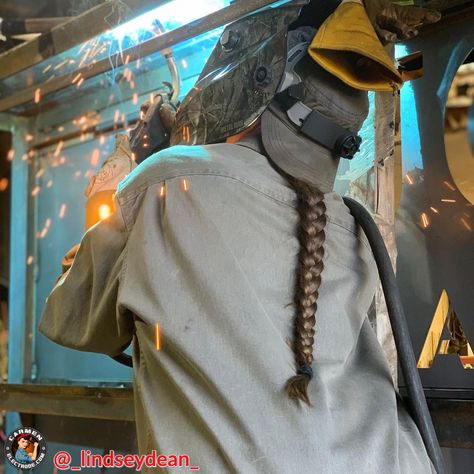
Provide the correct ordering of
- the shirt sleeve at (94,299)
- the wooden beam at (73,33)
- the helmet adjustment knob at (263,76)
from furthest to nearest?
the wooden beam at (73,33)
the helmet adjustment knob at (263,76)
the shirt sleeve at (94,299)

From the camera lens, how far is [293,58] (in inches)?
45.4

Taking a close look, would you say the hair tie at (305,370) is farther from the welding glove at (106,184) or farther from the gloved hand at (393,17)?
the welding glove at (106,184)

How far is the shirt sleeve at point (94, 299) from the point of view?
3.39 ft

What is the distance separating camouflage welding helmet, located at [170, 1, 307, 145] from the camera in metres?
1.15

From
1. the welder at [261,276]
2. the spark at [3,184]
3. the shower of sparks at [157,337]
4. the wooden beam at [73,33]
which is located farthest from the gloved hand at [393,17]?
the spark at [3,184]

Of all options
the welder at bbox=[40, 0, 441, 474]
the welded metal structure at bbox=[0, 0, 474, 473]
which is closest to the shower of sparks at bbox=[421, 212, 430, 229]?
the welded metal structure at bbox=[0, 0, 474, 473]

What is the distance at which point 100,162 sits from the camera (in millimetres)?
2482

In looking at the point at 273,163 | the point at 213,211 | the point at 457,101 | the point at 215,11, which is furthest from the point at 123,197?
the point at 457,101

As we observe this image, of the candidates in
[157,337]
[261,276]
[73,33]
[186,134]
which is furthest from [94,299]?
[73,33]

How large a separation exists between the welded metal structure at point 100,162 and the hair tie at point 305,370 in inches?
22.5

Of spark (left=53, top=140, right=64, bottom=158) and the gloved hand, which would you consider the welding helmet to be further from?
spark (left=53, top=140, right=64, bottom=158)

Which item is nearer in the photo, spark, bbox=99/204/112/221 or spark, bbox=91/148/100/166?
spark, bbox=99/204/112/221

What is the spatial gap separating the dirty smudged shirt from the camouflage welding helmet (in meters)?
0.10

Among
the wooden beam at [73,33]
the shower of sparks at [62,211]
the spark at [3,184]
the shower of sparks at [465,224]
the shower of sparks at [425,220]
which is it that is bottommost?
the shower of sparks at [465,224]
